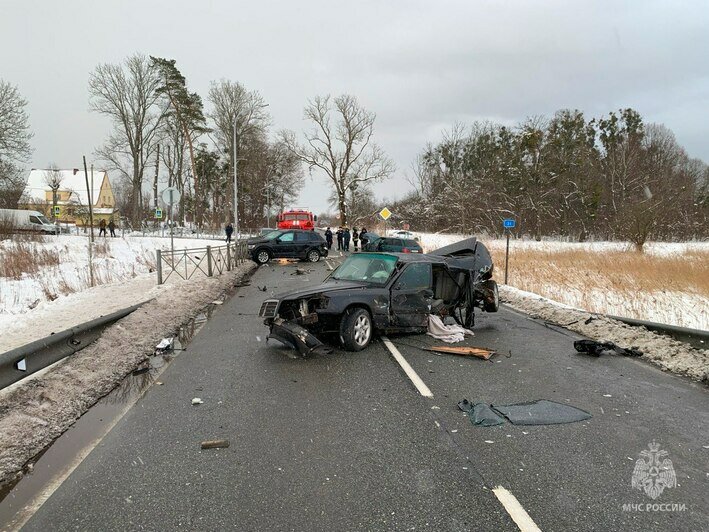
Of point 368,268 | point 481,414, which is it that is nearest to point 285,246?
point 368,268

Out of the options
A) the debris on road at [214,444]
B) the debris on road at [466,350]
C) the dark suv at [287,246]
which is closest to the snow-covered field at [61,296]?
the debris on road at [214,444]

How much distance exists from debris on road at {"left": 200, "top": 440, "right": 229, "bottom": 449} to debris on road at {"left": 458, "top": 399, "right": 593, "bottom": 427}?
233cm

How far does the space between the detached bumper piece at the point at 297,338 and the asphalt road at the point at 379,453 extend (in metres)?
0.37

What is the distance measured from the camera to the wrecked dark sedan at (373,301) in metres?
7.18

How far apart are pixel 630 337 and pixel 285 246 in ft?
62.6

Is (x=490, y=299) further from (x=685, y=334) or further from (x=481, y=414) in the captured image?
(x=481, y=414)

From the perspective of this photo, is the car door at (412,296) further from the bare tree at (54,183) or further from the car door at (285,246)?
the bare tree at (54,183)

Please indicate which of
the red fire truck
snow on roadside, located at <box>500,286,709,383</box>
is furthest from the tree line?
snow on roadside, located at <box>500,286,709,383</box>

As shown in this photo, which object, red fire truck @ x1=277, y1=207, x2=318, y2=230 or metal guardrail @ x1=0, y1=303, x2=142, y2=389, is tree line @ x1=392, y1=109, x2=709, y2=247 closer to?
red fire truck @ x1=277, y1=207, x2=318, y2=230

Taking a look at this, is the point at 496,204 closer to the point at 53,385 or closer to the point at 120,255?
the point at 120,255

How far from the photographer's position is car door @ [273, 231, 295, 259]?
81.3 feet

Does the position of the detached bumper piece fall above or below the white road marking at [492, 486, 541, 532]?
above

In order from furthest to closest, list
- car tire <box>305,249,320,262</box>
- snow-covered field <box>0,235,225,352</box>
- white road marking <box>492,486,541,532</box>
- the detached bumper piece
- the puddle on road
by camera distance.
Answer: car tire <box>305,249,320,262</box>, snow-covered field <box>0,235,225,352</box>, the detached bumper piece, the puddle on road, white road marking <box>492,486,541,532</box>

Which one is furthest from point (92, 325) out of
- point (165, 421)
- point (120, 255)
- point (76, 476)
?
point (120, 255)
